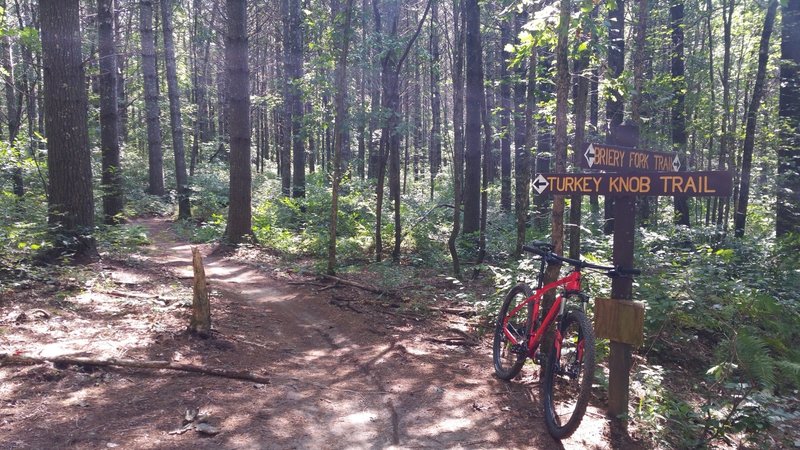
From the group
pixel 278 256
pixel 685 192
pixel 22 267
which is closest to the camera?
pixel 685 192

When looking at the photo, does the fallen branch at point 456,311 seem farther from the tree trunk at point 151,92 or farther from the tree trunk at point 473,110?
the tree trunk at point 151,92

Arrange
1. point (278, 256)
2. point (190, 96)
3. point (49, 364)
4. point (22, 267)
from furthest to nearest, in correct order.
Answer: point (190, 96) < point (278, 256) < point (22, 267) < point (49, 364)

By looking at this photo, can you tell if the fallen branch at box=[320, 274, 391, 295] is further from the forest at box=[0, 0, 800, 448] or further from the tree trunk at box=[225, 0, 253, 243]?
the tree trunk at box=[225, 0, 253, 243]

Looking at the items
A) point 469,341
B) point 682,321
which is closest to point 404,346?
point 469,341

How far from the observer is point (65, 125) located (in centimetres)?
875

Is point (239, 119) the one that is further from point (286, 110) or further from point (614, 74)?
point (614, 74)

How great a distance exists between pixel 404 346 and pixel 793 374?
4.07 metres

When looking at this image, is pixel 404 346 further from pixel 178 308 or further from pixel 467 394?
pixel 178 308

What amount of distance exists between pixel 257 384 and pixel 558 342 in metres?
2.80

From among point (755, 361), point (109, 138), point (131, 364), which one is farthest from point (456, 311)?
point (109, 138)

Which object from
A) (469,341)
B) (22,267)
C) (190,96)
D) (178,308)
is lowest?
(469,341)

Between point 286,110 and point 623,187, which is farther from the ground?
point 286,110

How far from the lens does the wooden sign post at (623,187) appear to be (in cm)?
429

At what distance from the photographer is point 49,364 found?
16.0 ft
